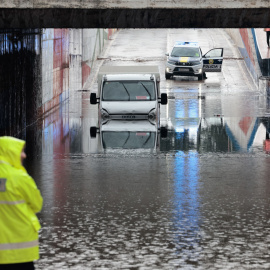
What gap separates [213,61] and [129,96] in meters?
19.8

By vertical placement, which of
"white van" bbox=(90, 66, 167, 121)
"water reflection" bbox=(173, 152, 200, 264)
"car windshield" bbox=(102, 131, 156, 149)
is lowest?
"water reflection" bbox=(173, 152, 200, 264)

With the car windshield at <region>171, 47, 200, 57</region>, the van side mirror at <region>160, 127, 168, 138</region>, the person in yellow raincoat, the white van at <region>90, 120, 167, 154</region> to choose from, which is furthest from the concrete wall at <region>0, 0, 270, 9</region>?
the car windshield at <region>171, 47, 200, 57</region>

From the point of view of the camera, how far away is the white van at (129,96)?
92.1 ft

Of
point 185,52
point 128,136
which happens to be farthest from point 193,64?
point 128,136

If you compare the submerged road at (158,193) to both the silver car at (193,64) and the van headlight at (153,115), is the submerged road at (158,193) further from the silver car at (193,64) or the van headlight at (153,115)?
the silver car at (193,64)

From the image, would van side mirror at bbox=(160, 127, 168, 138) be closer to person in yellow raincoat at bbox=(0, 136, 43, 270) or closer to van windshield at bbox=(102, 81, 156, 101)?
van windshield at bbox=(102, 81, 156, 101)

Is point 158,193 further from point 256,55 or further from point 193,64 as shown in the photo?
point 256,55

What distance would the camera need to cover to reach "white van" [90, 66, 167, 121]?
1105 inches

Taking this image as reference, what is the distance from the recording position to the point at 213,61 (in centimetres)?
4747

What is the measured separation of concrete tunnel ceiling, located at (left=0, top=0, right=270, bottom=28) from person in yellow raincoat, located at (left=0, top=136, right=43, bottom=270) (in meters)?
13.7

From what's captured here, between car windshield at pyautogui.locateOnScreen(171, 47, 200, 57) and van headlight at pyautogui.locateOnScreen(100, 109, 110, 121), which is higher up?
car windshield at pyautogui.locateOnScreen(171, 47, 200, 57)

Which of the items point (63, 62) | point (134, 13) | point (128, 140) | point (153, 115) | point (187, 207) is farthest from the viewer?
point (63, 62)

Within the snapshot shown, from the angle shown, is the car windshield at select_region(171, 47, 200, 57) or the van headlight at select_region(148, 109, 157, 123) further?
the car windshield at select_region(171, 47, 200, 57)

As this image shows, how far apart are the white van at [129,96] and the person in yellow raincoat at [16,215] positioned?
69.2ft
